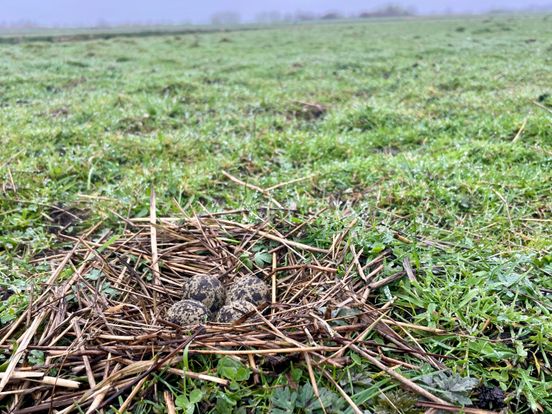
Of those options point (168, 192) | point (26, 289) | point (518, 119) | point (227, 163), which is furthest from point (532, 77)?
point (26, 289)

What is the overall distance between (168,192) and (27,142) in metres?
Answer: 2.33

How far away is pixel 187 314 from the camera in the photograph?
82.5 inches

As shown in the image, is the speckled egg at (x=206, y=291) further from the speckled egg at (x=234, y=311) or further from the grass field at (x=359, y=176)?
the grass field at (x=359, y=176)

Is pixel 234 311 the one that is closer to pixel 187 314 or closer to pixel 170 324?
pixel 187 314

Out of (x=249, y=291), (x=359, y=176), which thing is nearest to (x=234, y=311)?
(x=249, y=291)

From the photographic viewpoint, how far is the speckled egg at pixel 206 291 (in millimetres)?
2264

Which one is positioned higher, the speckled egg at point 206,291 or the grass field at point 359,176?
the speckled egg at point 206,291

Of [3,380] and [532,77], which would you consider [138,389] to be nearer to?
[3,380]

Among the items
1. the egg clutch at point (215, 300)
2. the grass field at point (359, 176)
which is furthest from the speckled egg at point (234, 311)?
the grass field at point (359, 176)

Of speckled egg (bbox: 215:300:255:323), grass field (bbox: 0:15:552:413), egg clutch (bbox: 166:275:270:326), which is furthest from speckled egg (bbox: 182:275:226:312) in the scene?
grass field (bbox: 0:15:552:413)

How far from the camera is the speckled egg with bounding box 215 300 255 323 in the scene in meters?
2.13

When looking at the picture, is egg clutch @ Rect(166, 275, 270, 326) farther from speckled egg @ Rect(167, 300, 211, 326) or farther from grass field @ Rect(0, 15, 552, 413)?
grass field @ Rect(0, 15, 552, 413)

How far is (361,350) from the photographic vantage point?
1.90 m

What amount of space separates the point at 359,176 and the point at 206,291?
2059mm
